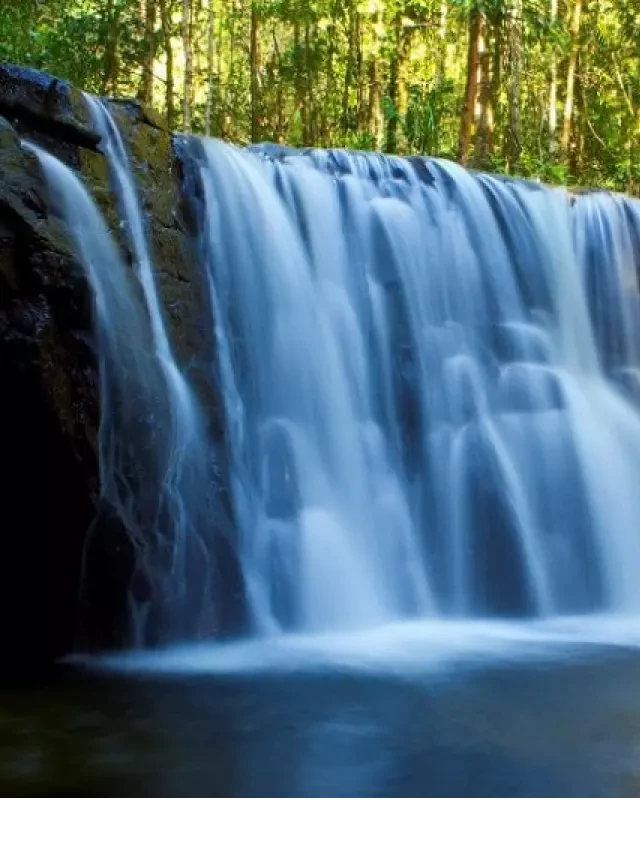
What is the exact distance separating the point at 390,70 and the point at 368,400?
1146 cm

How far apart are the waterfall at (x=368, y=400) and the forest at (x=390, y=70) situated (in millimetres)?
5205

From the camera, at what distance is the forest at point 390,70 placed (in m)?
13.1

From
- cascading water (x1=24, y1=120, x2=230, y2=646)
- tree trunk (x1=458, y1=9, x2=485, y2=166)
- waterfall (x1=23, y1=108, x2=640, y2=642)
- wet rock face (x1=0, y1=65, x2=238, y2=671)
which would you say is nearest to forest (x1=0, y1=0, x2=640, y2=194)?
tree trunk (x1=458, y1=9, x2=485, y2=166)

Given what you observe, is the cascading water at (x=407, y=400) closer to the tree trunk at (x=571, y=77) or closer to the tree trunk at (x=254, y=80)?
the tree trunk at (x=254, y=80)

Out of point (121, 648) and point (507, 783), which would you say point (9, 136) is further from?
point (507, 783)

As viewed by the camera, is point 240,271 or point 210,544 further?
point 240,271

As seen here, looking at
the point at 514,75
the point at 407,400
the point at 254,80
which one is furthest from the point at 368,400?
the point at 254,80

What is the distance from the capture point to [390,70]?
16344 millimetres

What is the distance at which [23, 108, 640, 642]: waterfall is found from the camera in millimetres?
5055

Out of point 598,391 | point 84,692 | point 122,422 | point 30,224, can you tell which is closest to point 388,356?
point 598,391

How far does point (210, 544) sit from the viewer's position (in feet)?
17.0

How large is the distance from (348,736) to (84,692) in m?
1.12

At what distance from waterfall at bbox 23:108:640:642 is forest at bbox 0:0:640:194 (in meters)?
5.21

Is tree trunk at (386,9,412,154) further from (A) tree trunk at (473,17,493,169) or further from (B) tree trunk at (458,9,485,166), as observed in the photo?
(B) tree trunk at (458,9,485,166)
